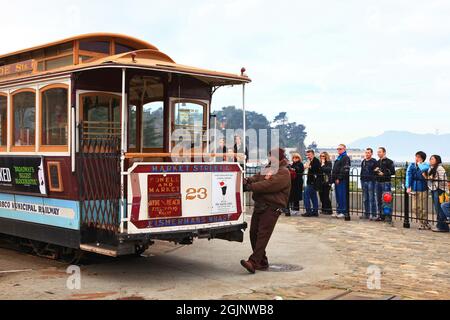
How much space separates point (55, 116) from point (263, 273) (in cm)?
400

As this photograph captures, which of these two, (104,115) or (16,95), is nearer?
(104,115)

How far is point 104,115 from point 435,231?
8.01 metres

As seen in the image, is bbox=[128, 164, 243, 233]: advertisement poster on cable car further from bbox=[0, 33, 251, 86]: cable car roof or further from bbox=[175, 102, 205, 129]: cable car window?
bbox=[175, 102, 205, 129]: cable car window

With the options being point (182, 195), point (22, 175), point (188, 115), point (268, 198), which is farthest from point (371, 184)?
point (22, 175)

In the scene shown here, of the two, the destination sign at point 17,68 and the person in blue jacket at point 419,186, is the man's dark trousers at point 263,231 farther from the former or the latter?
the person in blue jacket at point 419,186

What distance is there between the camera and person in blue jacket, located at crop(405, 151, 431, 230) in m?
13.0

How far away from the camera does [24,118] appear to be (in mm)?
9320

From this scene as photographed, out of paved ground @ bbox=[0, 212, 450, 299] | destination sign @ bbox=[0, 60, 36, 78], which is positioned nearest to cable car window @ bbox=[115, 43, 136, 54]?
destination sign @ bbox=[0, 60, 36, 78]

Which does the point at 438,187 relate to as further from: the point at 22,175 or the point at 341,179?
the point at 22,175

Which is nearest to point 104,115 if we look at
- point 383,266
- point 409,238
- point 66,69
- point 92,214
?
point 66,69

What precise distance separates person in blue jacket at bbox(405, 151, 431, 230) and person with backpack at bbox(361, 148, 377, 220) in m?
1.01

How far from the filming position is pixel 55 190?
859cm
